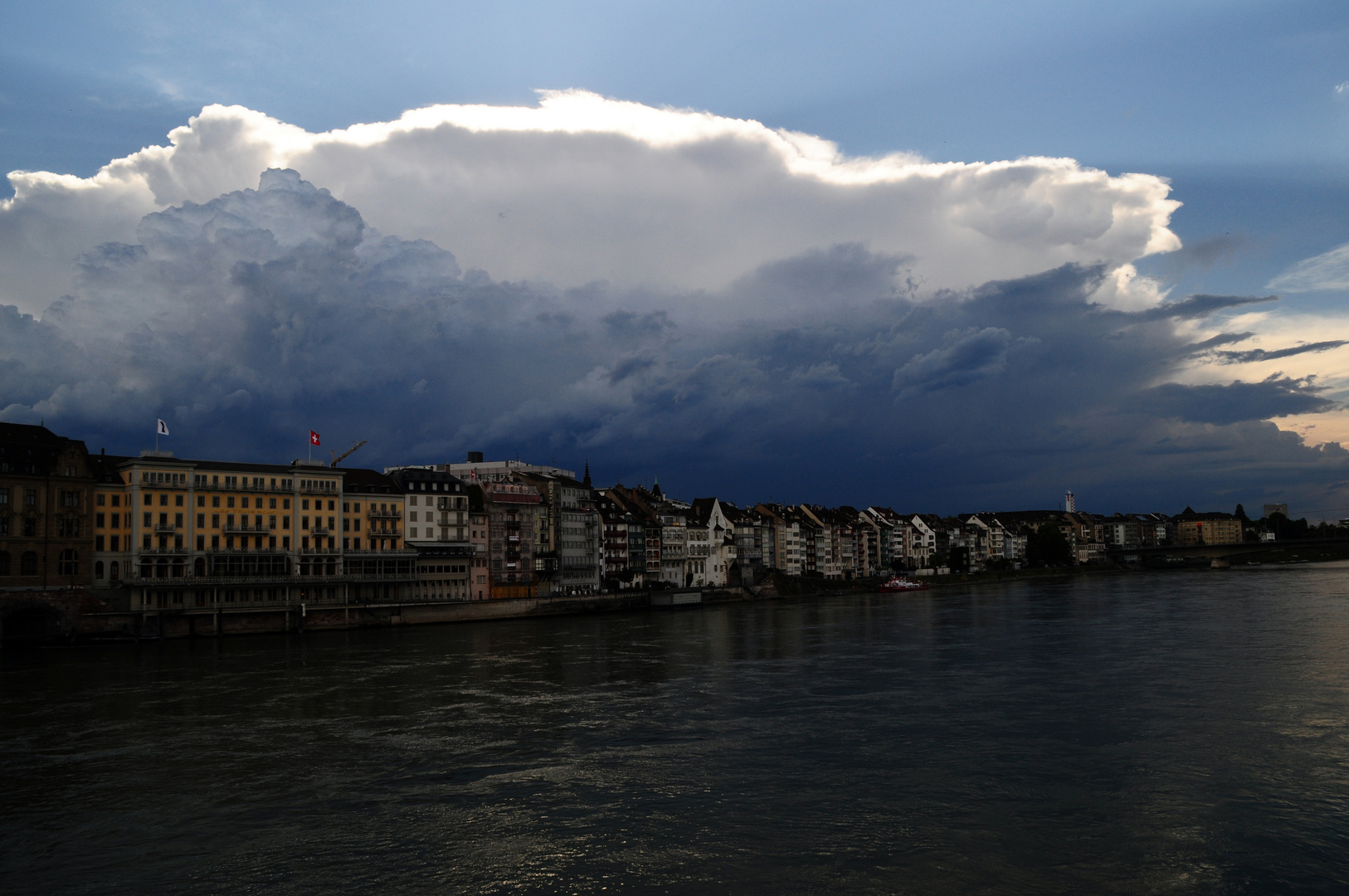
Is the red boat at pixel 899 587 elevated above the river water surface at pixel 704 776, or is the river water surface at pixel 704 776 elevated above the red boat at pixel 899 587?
the river water surface at pixel 704 776

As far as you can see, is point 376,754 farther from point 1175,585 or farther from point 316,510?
point 1175,585

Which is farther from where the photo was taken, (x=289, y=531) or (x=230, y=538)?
(x=289, y=531)

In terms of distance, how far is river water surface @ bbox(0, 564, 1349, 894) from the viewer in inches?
753

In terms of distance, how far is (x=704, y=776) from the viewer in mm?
26422

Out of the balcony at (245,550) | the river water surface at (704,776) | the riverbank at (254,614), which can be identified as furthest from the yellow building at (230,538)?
the river water surface at (704,776)

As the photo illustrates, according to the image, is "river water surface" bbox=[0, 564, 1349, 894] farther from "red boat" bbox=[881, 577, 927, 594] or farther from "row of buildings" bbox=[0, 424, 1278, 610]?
"red boat" bbox=[881, 577, 927, 594]

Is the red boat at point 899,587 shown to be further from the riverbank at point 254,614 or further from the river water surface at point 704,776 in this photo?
the river water surface at point 704,776

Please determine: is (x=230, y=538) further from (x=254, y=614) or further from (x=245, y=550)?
(x=254, y=614)

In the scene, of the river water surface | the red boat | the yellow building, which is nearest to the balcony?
the yellow building

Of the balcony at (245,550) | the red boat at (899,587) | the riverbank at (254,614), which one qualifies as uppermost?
the balcony at (245,550)

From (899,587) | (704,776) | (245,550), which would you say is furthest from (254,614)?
(899,587)

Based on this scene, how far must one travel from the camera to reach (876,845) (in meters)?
20.2

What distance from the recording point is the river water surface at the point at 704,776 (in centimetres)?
1912

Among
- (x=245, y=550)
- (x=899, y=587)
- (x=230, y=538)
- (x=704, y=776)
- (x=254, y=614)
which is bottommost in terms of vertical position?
(x=899, y=587)
